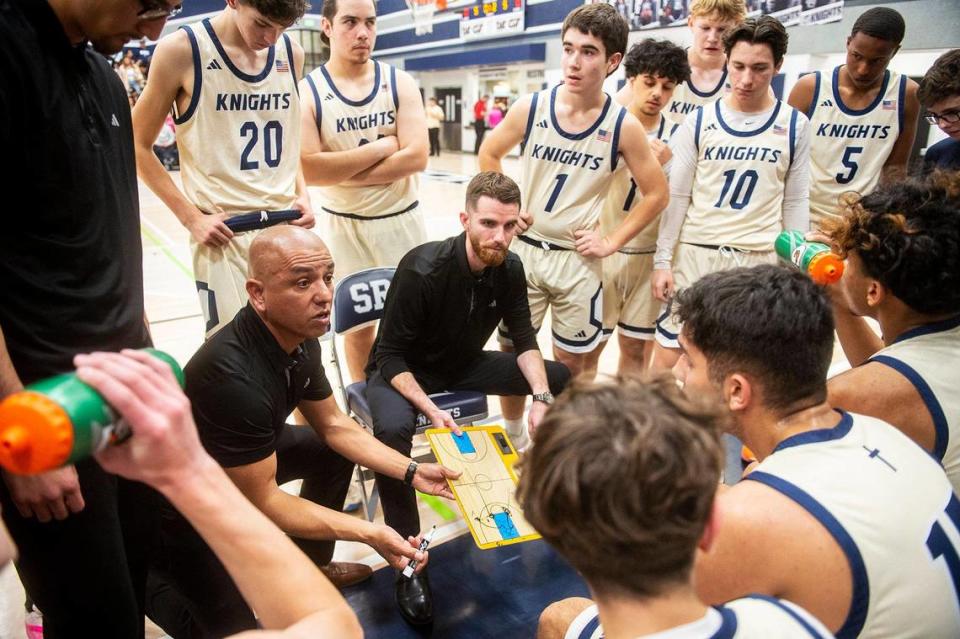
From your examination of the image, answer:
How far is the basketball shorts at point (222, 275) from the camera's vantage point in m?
2.87

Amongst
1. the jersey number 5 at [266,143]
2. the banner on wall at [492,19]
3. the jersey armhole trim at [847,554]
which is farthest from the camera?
the banner on wall at [492,19]

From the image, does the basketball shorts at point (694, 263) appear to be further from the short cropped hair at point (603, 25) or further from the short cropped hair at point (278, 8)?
the short cropped hair at point (278, 8)

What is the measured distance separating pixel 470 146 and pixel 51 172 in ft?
73.8

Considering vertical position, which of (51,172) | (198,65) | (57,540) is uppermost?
(198,65)

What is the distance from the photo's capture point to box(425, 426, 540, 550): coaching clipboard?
2.38 m

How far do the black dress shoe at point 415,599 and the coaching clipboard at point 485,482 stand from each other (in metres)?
0.30

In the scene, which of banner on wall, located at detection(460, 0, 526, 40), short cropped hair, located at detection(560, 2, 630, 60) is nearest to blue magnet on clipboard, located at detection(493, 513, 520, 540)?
short cropped hair, located at detection(560, 2, 630, 60)

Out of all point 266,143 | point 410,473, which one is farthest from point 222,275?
point 410,473

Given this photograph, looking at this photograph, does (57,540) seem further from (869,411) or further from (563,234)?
(563,234)

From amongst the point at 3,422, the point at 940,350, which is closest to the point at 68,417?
the point at 3,422

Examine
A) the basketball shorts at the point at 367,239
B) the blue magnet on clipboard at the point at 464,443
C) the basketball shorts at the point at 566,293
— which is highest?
the basketball shorts at the point at 367,239

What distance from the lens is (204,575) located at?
2033mm

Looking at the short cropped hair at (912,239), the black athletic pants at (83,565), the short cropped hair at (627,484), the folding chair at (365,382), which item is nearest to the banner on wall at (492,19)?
the folding chair at (365,382)

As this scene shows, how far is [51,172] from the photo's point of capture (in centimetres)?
152
